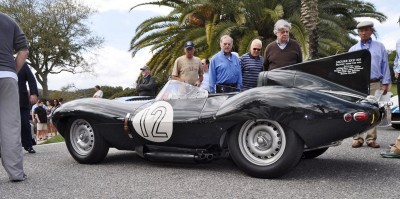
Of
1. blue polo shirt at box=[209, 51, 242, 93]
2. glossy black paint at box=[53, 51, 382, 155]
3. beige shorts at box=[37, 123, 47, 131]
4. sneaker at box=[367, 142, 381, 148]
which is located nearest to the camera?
glossy black paint at box=[53, 51, 382, 155]

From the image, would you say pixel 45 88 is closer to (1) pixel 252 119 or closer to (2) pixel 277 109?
(1) pixel 252 119

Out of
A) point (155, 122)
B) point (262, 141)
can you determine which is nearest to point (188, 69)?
point (155, 122)

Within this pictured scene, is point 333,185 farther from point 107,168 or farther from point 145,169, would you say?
point 107,168

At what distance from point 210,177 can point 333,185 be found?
119 cm

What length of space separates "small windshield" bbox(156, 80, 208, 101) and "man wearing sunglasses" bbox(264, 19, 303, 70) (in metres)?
1.32

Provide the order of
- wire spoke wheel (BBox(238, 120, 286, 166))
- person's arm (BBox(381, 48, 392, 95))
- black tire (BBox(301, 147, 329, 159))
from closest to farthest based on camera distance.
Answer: wire spoke wheel (BBox(238, 120, 286, 166)) → black tire (BBox(301, 147, 329, 159)) → person's arm (BBox(381, 48, 392, 95))

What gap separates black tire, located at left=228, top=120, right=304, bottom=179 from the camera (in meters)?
3.94

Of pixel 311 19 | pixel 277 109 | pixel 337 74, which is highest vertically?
pixel 311 19

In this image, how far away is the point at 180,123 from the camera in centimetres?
454

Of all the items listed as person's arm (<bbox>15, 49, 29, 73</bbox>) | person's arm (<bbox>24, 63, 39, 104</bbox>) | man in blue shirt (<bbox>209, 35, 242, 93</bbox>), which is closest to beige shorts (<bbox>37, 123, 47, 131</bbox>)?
person's arm (<bbox>24, 63, 39, 104</bbox>)

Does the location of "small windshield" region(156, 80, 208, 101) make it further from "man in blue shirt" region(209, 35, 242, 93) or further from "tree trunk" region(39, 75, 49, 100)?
"tree trunk" region(39, 75, 49, 100)

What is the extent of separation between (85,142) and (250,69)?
2500mm

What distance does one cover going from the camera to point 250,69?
6141 mm

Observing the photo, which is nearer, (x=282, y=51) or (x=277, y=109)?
(x=277, y=109)
